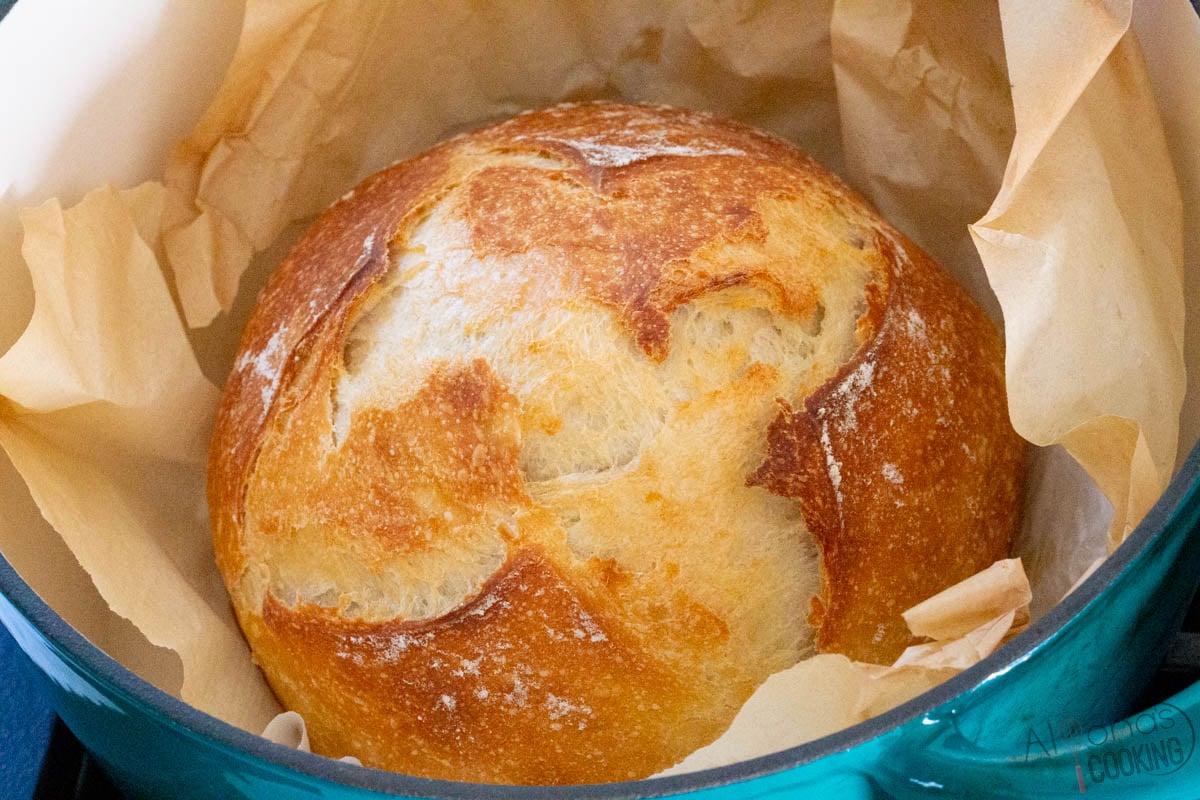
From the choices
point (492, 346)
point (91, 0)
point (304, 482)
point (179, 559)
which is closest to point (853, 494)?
point (492, 346)

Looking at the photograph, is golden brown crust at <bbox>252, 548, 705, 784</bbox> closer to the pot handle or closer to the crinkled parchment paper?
the crinkled parchment paper

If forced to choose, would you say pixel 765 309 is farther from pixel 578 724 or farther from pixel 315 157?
pixel 315 157

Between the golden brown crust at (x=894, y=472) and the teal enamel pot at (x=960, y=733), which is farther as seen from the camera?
the golden brown crust at (x=894, y=472)

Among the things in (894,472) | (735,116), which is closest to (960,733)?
(894,472)

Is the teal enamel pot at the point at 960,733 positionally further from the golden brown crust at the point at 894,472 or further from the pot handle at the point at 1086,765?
the golden brown crust at the point at 894,472

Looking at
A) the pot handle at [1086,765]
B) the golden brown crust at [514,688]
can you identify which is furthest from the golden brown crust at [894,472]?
the pot handle at [1086,765]

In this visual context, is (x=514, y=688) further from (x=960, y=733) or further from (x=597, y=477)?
(x=960, y=733)
